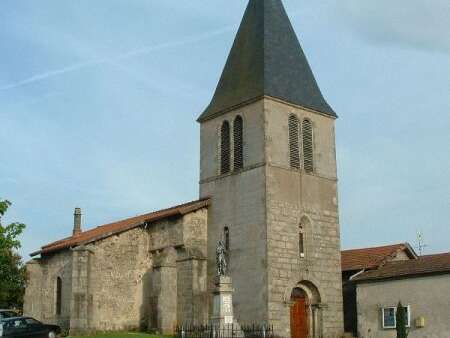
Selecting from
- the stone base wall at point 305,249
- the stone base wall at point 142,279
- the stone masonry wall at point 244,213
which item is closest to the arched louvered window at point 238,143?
the stone masonry wall at point 244,213

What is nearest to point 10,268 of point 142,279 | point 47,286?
point 47,286

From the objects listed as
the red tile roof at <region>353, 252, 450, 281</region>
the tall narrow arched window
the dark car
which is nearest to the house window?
the red tile roof at <region>353, 252, 450, 281</region>

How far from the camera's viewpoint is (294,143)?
3469 cm

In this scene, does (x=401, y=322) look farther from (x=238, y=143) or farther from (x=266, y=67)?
(x=266, y=67)

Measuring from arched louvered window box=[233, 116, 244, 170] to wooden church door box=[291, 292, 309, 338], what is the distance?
22.5ft

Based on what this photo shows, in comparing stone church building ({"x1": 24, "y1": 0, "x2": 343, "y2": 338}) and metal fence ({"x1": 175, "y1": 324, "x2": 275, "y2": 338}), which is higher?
stone church building ({"x1": 24, "y1": 0, "x2": 343, "y2": 338})

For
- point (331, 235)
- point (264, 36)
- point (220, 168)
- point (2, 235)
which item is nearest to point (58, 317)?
point (2, 235)

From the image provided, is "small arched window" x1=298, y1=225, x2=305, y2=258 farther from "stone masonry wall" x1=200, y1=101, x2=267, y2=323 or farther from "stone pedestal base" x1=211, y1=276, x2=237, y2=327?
"stone pedestal base" x1=211, y1=276, x2=237, y2=327

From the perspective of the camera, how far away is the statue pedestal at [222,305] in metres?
26.5

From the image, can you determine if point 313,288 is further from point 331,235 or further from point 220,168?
point 220,168

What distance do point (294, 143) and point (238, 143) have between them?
2.75 meters

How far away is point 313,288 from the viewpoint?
110ft

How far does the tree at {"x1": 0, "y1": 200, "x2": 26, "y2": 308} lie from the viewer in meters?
38.5

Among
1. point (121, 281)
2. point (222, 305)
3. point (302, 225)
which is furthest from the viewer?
point (121, 281)
